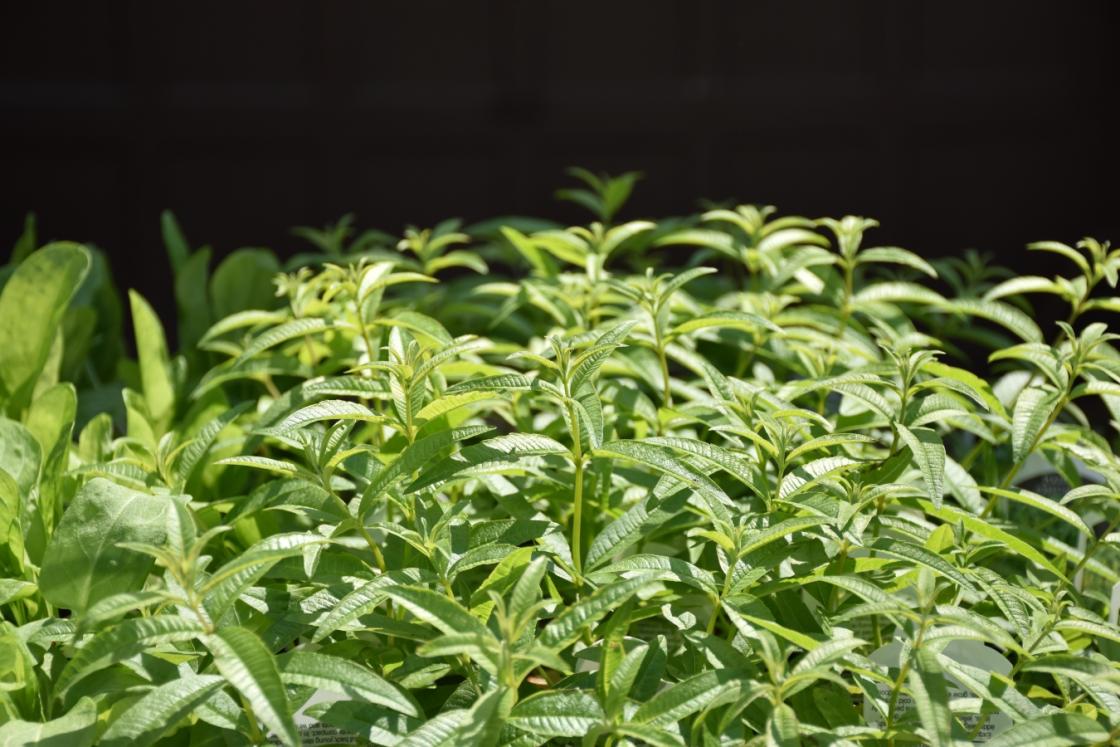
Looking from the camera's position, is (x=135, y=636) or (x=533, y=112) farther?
(x=533, y=112)

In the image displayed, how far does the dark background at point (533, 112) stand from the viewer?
3.22 meters

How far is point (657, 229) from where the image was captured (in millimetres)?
1521

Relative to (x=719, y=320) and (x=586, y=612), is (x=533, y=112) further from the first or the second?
(x=586, y=612)

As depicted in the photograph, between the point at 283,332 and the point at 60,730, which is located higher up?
the point at 283,332

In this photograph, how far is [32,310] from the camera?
1134 millimetres

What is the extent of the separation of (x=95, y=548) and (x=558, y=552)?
13.4 inches

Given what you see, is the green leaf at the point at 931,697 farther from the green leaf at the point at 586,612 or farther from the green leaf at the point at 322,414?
the green leaf at the point at 322,414

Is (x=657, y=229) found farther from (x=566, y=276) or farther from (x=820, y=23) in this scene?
(x=820, y=23)

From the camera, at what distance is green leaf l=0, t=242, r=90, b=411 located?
1.12 meters

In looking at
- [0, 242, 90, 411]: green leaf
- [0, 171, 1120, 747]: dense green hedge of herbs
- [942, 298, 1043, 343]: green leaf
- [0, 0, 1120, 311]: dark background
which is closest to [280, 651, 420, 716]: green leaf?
[0, 171, 1120, 747]: dense green hedge of herbs

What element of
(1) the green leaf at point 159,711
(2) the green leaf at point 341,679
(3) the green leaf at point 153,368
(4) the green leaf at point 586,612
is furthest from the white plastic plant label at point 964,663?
(3) the green leaf at point 153,368

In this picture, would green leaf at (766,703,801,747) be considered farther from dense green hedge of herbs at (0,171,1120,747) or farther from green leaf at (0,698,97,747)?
green leaf at (0,698,97,747)

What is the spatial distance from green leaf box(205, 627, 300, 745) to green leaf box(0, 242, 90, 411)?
59 cm

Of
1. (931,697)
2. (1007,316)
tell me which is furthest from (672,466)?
(1007,316)
